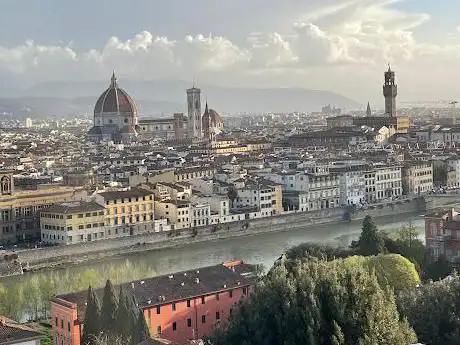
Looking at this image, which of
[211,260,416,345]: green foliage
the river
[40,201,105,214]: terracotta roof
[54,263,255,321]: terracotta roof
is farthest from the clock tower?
[211,260,416,345]: green foliage

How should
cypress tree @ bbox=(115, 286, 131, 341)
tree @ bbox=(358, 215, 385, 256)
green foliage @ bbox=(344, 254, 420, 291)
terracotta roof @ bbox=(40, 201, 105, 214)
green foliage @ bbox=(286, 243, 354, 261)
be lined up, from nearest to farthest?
cypress tree @ bbox=(115, 286, 131, 341), green foliage @ bbox=(344, 254, 420, 291), green foliage @ bbox=(286, 243, 354, 261), tree @ bbox=(358, 215, 385, 256), terracotta roof @ bbox=(40, 201, 105, 214)

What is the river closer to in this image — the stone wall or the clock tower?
the stone wall

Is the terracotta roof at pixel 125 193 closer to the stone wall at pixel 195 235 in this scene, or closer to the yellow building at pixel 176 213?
the yellow building at pixel 176 213

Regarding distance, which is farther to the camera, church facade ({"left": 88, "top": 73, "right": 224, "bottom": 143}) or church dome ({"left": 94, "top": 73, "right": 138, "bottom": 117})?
church dome ({"left": 94, "top": 73, "right": 138, "bottom": 117})

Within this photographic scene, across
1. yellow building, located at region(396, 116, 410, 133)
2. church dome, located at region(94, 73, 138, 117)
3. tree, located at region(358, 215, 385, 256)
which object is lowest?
tree, located at region(358, 215, 385, 256)

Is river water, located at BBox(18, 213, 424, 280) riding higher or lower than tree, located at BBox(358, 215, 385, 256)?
lower

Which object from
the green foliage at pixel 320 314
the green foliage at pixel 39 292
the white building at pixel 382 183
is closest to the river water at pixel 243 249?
the green foliage at pixel 39 292

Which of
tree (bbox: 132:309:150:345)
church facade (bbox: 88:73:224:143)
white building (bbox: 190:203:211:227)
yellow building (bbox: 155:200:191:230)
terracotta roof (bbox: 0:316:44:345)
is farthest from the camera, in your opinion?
church facade (bbox: 88:73:224:143)

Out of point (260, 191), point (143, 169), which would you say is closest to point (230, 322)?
point (260, 191)

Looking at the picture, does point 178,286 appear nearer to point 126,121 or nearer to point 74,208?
point 74,208
